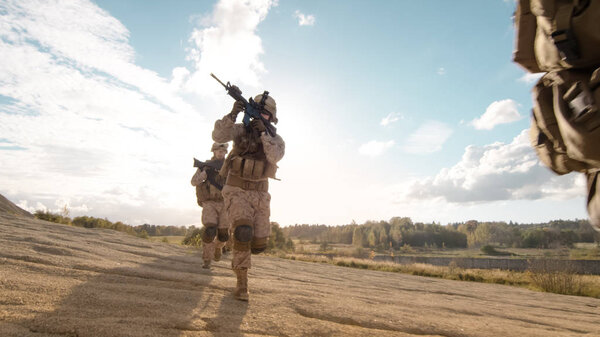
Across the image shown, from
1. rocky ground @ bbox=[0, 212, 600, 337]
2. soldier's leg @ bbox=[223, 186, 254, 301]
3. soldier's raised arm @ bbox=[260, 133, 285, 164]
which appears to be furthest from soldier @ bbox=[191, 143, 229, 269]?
soldier's raised arm @ bbox=[260, 133, 285, 164]

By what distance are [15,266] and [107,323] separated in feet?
6.92

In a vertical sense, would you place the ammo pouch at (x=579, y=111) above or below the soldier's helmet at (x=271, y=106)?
below

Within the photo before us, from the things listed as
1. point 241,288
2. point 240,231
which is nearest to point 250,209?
point 240,231

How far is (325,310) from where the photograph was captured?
3.53 meters

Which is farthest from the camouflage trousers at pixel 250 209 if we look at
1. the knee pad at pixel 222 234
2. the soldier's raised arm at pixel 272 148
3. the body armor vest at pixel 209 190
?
the body armor vest at pixel 209 190

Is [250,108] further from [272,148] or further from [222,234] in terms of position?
[222,234]

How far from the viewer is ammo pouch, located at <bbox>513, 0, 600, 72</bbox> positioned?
5.34 ft

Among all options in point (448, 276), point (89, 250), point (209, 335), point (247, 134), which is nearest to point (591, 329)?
point (209, 335)

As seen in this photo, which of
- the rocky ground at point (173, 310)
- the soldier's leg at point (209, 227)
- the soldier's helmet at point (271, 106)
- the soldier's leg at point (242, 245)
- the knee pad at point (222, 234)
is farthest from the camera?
the knee pad at point (222, 234)

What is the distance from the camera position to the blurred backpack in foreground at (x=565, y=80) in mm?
1629

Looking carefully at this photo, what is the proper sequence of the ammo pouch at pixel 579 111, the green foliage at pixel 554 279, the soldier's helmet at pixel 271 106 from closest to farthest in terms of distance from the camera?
the ammo pouch at pixel 579 111 → the soldier's helmet at pixel 271 106 → the green foliage at pixel 554 279

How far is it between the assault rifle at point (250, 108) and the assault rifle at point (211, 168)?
284 centimetres

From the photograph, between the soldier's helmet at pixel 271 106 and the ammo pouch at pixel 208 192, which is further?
the ammo pouch at pixel 208 192

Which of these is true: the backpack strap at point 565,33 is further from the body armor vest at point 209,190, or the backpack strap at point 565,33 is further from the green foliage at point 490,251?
the green foliage at point 490,251
